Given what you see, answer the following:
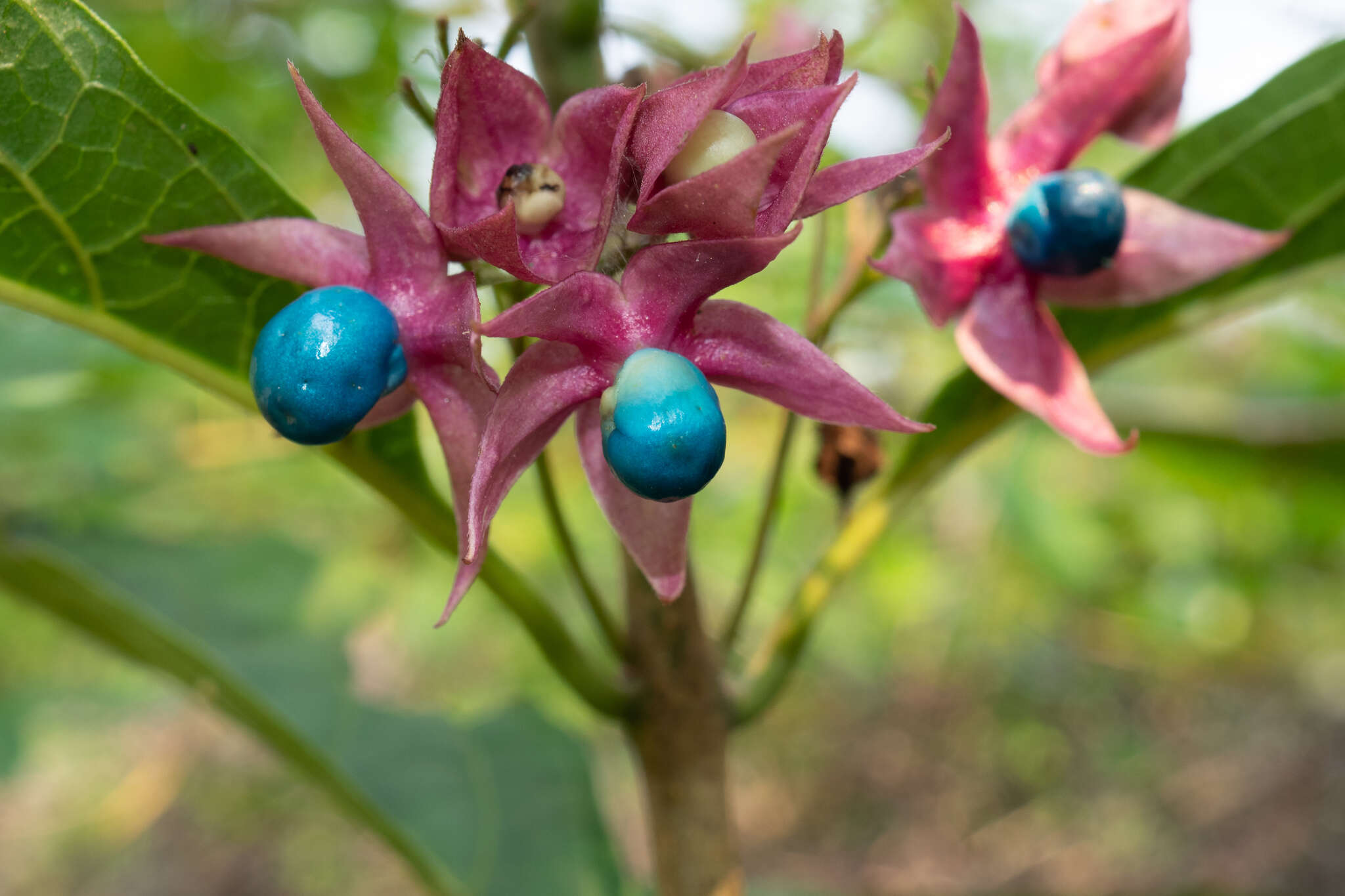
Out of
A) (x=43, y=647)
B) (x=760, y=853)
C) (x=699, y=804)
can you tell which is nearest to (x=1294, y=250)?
(x=699, y=804)

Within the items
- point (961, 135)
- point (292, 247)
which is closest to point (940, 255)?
point (961, 135)

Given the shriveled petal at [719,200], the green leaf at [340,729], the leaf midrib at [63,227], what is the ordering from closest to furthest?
the shriveled petal at [719,200], the leaf midrib at [63,227], the green leaf at [340,729]

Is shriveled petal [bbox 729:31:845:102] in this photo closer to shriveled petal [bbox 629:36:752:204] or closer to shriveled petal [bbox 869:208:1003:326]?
shriveled petal [bbox 629:36:752:204]

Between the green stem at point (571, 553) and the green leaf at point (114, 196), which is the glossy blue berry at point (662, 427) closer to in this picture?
the green stem at point (571, 553)

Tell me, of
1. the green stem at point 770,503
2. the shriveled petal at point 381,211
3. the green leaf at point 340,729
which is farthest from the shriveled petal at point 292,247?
the green leaf at point 340,729

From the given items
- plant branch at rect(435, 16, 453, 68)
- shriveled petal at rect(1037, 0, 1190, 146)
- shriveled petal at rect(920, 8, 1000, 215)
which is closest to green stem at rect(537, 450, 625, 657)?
plant branch at rect(435, 16, 453, 68)

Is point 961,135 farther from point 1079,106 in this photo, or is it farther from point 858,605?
point 858,605

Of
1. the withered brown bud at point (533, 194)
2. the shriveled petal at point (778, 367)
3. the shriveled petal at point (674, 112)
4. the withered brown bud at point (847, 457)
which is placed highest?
the shriveled petal at point (674, 112)
